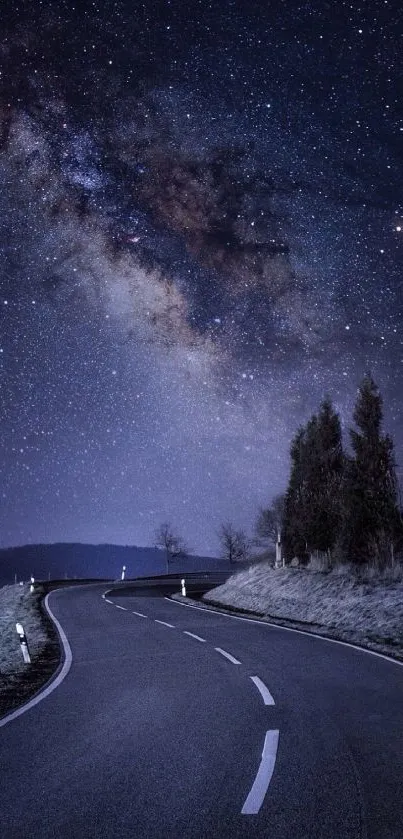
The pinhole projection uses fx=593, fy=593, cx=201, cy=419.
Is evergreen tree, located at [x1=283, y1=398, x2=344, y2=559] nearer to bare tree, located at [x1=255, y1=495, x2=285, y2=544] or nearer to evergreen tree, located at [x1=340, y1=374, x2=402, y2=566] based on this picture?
evergreen tree, located at [x1=340, y1=374, x2=402, y2=566]

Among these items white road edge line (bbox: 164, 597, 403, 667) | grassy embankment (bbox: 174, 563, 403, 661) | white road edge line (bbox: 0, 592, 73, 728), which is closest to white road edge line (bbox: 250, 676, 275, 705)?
white road edge line (bbox: 164, 597, 403, 667)

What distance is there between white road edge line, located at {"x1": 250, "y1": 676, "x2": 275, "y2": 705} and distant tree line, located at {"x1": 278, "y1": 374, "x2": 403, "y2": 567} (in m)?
12.1

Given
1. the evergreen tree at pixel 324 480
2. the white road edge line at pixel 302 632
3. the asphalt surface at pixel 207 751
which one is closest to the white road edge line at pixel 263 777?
the asphalt surface at pixel 207 751

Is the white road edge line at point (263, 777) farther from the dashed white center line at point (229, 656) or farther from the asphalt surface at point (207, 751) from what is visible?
the dashed white center line at point (229, 656)

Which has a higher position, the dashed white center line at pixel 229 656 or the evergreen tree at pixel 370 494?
the evergreen tree at pixel 370 494

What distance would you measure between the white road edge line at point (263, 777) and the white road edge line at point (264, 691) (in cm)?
164

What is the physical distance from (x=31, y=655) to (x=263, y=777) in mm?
9697

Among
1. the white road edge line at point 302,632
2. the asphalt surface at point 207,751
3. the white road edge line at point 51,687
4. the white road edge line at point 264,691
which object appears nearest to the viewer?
the asphalt surface at point 207,751

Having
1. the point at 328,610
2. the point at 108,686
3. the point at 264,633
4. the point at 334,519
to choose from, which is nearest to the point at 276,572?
the point at 334,519

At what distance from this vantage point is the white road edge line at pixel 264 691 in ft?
26.0

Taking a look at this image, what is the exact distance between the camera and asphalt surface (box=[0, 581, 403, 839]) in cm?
416

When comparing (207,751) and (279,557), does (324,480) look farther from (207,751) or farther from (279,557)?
(207,751)

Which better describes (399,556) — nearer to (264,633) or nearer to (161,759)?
(264,633)

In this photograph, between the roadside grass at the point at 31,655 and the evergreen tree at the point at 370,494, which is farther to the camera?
the evergreen tree at the point at 370,494
